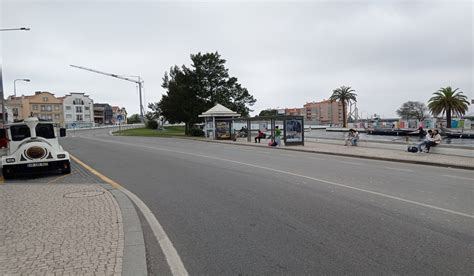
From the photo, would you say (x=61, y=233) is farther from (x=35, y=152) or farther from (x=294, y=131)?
(x=294, y=131)

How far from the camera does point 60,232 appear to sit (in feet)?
17.1

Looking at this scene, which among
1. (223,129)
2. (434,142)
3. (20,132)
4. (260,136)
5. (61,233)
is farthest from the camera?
(223,129)

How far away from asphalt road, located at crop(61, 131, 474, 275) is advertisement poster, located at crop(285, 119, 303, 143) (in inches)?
610

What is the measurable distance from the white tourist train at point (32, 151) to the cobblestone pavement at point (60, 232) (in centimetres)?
290

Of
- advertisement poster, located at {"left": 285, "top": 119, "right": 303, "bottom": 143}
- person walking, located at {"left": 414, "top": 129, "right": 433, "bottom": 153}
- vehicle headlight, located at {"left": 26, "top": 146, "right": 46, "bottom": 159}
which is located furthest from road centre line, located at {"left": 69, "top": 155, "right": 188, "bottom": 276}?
advertisement poster, located at {"left": 285, "top": 119, "right": 303, "bottom": 143}

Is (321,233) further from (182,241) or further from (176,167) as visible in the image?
(176,167)

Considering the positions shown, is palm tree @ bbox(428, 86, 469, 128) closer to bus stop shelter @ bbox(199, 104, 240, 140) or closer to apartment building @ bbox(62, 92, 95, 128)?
bus stop shelter @ bbox(199, 104, 240, 140)

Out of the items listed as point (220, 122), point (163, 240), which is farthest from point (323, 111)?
Answer: point (163, 240)

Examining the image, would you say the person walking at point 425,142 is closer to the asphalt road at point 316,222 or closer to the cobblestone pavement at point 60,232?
the asphalt road at point 316,222

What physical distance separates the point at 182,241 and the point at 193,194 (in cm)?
315

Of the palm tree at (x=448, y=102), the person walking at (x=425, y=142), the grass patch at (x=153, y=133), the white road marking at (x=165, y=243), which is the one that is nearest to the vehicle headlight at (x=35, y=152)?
the white road marking at (x=165, y=243)

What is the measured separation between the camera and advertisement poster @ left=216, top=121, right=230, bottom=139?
36.2m

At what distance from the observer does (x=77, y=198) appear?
7.70m

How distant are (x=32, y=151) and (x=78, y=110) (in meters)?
121
